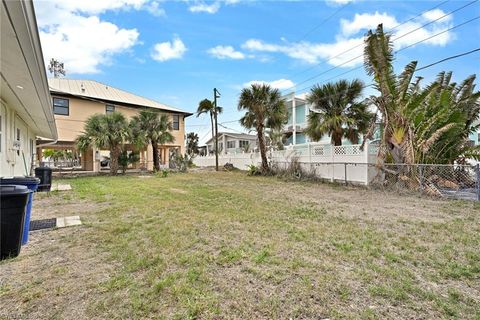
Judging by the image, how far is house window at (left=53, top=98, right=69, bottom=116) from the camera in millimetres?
21331

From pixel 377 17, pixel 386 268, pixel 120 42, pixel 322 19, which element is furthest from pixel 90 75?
pixel 386 268

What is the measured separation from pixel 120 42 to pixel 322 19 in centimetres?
1115

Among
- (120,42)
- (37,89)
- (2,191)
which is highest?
(120,42)

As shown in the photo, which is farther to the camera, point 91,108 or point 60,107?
point 91,108

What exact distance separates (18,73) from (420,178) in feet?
39.4

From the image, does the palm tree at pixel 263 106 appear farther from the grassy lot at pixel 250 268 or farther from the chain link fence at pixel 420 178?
the grassy lot at pixel 250 268

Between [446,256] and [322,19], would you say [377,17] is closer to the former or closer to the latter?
[322,19]

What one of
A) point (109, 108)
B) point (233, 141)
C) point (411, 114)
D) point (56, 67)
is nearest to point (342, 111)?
point (411, 114)

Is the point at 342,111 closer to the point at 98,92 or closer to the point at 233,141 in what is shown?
the point at 98,92

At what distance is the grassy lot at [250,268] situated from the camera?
254 centimetres

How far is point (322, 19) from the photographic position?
13656 mm

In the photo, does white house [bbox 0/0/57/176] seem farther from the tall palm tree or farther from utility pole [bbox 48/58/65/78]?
utility pole [bbox 48/58/65/78]

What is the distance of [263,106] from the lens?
701 inches

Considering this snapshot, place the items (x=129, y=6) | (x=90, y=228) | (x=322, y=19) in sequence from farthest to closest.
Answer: (x=322, y=19), (x=129, y=6), (x=90, y=228)
